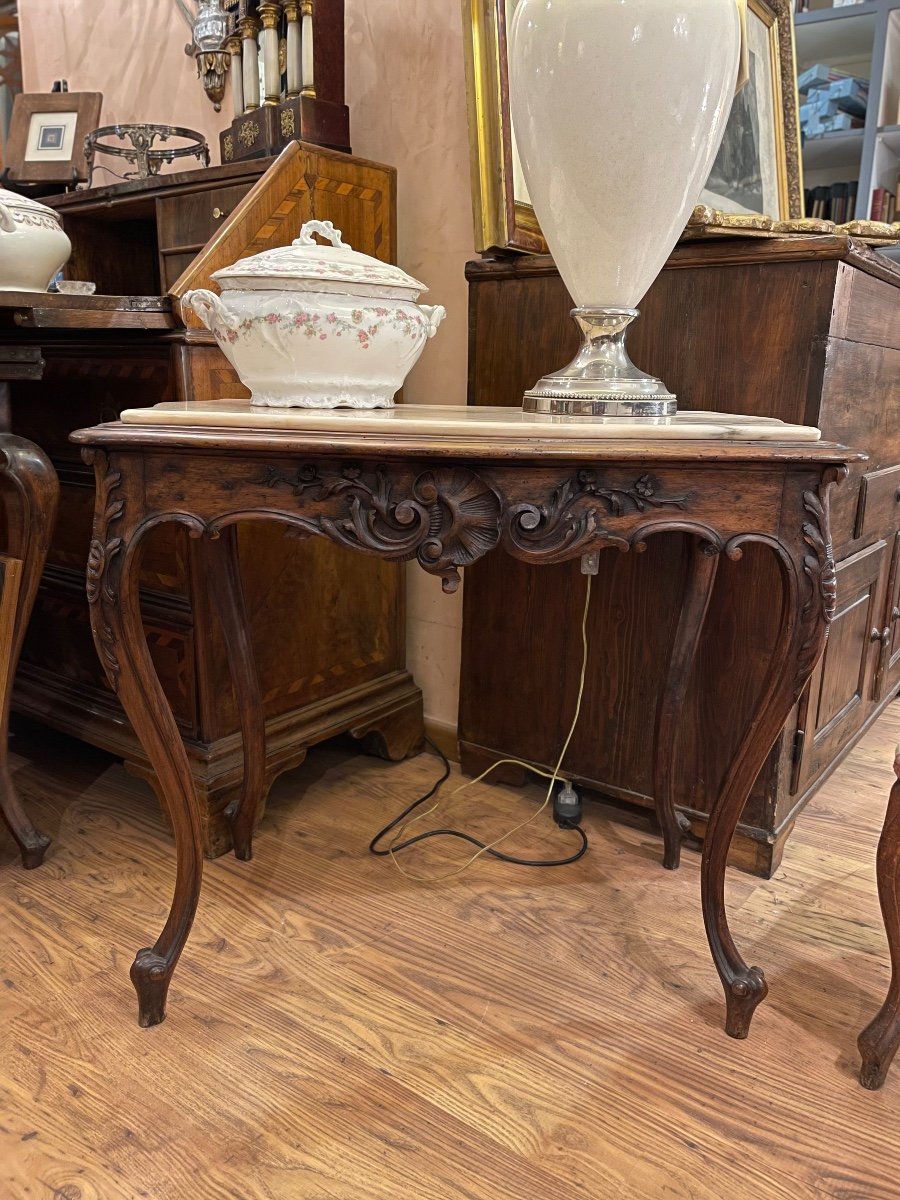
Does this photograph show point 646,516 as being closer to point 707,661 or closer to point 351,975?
point 707,661

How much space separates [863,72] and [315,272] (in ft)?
8.26

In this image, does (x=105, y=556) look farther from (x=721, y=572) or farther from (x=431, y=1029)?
Answer: (x=721, y=572)

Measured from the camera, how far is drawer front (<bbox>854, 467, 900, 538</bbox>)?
58.3 inches

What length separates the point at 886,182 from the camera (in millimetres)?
2562

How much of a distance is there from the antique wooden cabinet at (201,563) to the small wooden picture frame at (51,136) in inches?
9.0

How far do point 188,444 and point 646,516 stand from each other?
0.44m

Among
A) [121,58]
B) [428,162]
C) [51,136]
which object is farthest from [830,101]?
[51,136]

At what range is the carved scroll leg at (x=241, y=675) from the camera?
49.6 inches

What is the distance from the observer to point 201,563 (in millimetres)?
1352

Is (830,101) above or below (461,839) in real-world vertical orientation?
above

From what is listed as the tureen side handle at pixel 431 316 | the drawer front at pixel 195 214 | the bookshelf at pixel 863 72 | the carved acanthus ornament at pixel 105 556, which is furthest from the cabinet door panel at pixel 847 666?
the bookshelf at pixel 863 72

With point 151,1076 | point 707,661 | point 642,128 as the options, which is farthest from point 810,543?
point 151,1076

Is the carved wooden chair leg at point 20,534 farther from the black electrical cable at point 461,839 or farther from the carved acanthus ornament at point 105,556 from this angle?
the black electrical cable at point 461,839

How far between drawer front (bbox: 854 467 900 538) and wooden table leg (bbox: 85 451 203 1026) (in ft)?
3.63
